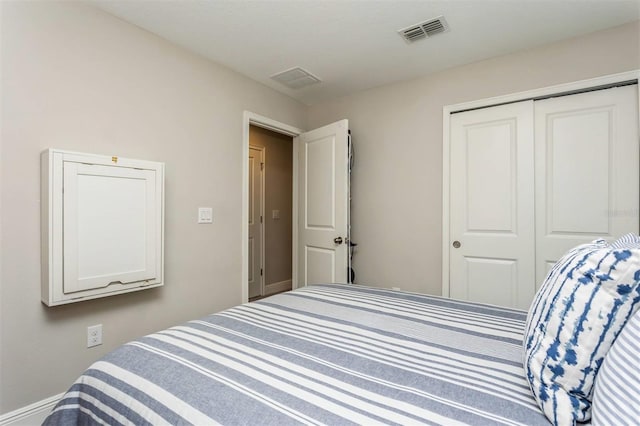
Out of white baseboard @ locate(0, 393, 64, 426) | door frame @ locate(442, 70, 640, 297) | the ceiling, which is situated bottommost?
white baseboard @ locate(0, 393, 64, 426)

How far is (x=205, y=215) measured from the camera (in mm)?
2611

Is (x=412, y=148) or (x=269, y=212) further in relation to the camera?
(x=269, y=212)

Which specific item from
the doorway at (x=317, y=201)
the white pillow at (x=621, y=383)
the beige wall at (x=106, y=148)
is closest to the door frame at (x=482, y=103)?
the doorway at (x=317, y=201)

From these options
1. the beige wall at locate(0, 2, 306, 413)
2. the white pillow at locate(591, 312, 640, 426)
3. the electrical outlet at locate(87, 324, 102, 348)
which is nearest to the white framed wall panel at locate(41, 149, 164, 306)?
the beige wall at locate(0, 2, 306, 413)

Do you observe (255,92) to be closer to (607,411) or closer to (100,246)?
(100,246)

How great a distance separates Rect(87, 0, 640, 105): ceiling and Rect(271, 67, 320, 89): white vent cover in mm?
90

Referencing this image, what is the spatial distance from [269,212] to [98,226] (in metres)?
3.00

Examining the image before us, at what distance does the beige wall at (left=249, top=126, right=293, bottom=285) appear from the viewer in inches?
186

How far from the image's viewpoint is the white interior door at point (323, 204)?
9.88 feet

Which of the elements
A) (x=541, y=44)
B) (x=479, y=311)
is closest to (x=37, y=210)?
(x=479, y=311)

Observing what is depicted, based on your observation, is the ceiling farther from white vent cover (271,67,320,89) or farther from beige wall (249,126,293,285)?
beige wall (249,126,293,285)

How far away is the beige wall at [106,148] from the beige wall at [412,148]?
4.16 feet

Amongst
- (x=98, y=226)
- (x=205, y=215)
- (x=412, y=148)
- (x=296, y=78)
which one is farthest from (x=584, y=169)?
(x=98, y=226)

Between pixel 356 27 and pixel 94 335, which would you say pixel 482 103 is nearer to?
pixel 356 27
